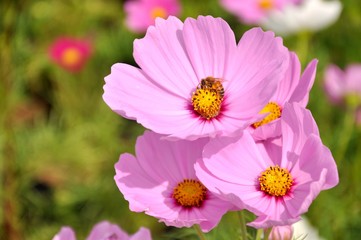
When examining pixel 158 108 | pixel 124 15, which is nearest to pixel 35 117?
pixel 124 15

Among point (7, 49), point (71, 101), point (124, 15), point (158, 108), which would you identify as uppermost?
point (158, 108)

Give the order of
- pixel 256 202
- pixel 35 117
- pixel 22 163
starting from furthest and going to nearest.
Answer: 1. pixel 35 117
2. pixel 22 163
3. pixel 256 202

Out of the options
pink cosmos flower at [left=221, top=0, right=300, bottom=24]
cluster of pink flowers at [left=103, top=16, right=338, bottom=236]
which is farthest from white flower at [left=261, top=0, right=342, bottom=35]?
cluster of pink flowers at [left=103, top=16, right=338, bottom=236]

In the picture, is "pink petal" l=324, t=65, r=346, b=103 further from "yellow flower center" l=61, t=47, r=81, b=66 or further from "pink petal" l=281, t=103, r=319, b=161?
"pink petal" l=281, t=103, r=319, b=161

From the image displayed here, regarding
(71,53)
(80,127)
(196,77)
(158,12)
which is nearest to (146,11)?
(158,12)

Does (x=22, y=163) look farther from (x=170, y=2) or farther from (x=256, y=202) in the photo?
(x=256, y=202)

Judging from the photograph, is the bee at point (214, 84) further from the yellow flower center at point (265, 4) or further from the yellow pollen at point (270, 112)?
the yellow flower center at point (265, 4)

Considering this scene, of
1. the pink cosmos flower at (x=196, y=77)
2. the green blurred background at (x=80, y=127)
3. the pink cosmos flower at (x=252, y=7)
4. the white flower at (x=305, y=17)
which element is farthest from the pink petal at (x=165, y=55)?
the pink cosmos flower at (x=252, y=7)
